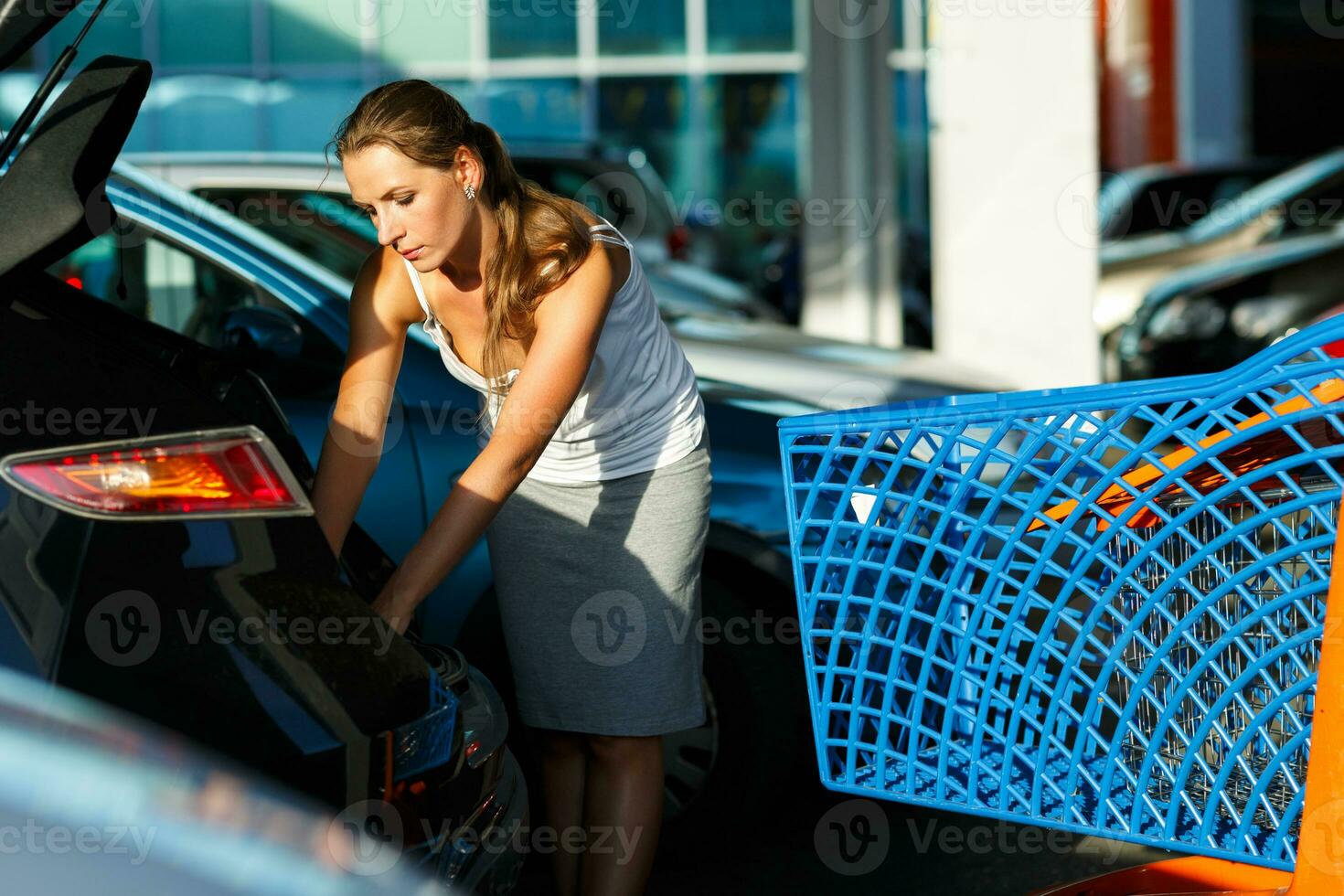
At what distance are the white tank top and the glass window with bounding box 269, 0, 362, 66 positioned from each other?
41.5 feet

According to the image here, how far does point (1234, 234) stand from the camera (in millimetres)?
10609

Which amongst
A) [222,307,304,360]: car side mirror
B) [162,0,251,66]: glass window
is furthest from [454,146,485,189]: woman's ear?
[162,0,251,66]: glass window

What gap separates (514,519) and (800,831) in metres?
1.37

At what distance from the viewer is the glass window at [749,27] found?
1467cm

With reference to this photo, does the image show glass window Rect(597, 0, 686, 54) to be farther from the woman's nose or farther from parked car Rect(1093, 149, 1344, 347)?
the woman's nose

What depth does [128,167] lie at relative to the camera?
3719 mm

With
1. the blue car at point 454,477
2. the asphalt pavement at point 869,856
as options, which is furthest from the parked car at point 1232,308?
the blue car at point 454,477

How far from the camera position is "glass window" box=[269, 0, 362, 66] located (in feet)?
47.0

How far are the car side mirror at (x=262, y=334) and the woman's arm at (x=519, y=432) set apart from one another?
1.19 metres

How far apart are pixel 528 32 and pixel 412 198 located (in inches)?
511

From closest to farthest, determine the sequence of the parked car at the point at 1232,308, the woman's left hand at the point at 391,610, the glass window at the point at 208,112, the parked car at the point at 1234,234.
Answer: the woman's left hand at the point at 391,610 → the parked car at the point at 1232,308 → the parked car at the point at 1234,234 → the glass window at the point at 208,112

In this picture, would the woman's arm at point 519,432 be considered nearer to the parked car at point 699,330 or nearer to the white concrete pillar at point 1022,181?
the parked car at point 699,330

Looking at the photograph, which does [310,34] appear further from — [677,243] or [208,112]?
[677,243]

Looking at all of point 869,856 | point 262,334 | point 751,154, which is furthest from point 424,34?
point 869,856
